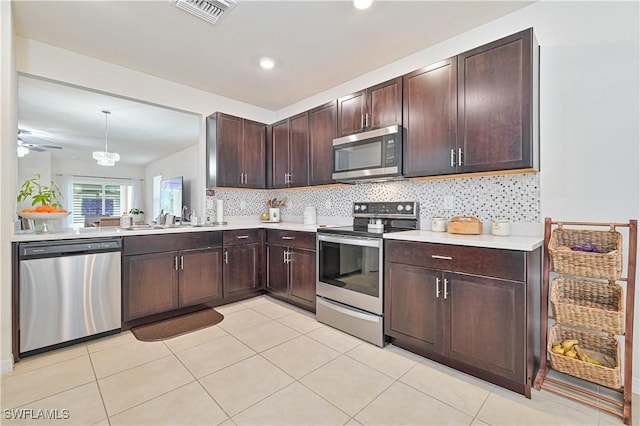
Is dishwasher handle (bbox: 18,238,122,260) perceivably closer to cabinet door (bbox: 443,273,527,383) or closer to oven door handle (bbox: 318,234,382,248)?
oven door handle (bbox: 318,234,382,248)

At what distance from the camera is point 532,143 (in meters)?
1.87

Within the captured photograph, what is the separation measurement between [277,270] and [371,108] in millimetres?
2060

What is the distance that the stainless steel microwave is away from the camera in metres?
2.50

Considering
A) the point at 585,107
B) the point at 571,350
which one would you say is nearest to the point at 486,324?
the point at 571,350

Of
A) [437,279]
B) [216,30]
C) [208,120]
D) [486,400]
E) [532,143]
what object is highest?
[216,30]

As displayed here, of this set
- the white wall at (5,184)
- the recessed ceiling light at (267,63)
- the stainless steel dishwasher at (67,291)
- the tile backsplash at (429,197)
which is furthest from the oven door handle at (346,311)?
the recessed ceiling light at (267,63)

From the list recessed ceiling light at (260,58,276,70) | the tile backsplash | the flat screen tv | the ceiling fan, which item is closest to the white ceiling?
recessed ceiling light at (260,58,276,70)

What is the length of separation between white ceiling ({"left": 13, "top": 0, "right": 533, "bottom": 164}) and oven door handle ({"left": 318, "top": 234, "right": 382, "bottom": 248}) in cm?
172

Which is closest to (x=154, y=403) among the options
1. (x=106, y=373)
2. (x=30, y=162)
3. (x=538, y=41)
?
(x=106, y=373)

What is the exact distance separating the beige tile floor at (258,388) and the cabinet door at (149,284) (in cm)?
31

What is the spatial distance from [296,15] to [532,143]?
1.91 m

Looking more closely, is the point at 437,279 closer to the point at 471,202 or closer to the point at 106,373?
the point at 471,202

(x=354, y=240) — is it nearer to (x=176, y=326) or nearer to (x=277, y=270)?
(x=277, y=270)

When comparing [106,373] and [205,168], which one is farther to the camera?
[205,168]
